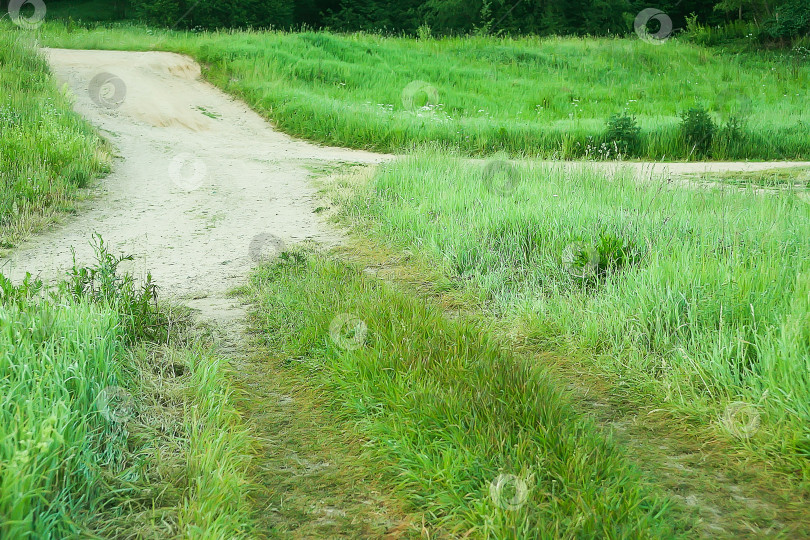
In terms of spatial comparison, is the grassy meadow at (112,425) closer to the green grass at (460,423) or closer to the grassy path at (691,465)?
the green grass at (460,423)

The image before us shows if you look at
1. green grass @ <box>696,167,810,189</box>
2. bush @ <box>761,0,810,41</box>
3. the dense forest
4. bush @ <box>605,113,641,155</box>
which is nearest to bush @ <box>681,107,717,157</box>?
bush @ <box>605,113,641,155</box>

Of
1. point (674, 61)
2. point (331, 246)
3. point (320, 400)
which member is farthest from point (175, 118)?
point (674, 61)

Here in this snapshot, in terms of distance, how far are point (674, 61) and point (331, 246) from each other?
56.5 ft

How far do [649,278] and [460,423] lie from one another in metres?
1.82

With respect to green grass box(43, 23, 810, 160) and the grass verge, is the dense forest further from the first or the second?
the grass verge

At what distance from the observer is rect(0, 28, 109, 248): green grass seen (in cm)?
716

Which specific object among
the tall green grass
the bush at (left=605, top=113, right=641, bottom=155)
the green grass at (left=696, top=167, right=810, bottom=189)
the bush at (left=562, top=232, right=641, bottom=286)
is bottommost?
the tall green grass

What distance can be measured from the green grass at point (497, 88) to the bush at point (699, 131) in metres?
0.12

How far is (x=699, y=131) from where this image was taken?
1213 cm

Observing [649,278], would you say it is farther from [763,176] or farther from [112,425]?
[763,176]

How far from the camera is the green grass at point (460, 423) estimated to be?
2.46 m

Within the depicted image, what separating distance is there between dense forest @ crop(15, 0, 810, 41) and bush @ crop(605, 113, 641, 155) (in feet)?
52.9

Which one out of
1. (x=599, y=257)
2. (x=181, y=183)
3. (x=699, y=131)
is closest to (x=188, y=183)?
(x=181, y=183)

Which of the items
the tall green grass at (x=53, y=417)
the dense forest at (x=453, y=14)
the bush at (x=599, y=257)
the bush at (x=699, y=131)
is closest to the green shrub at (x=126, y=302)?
the tall green grass at (x=53, y=417)
